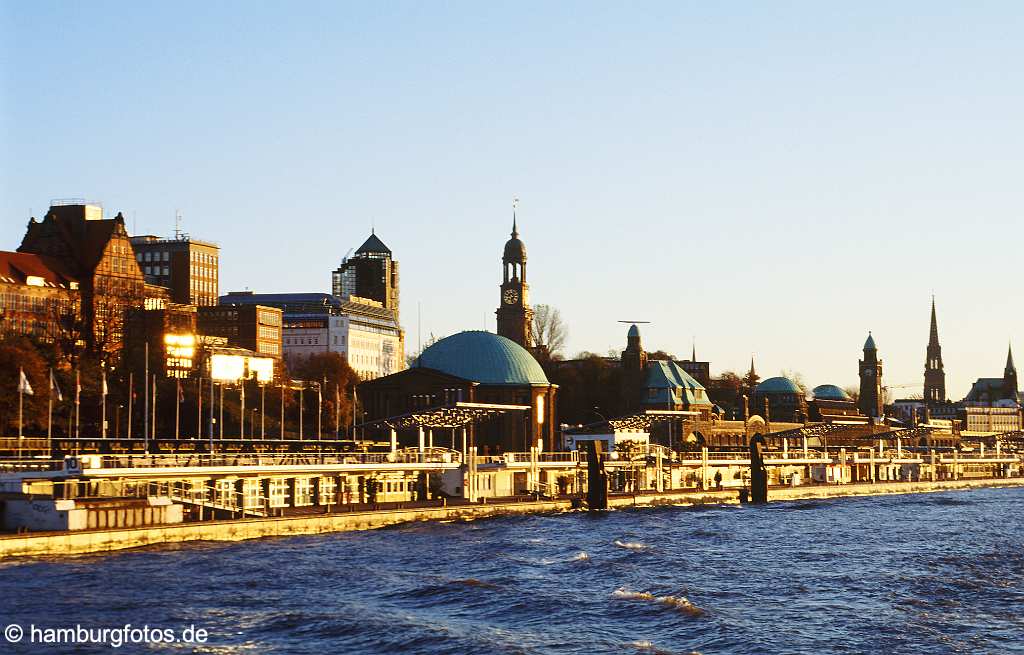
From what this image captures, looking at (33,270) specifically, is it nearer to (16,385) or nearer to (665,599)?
(16,385)

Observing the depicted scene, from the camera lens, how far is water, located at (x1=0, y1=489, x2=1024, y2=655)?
6006cm

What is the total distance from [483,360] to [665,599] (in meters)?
120

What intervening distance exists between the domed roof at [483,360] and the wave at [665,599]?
369ft

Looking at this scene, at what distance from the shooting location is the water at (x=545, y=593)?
60062 millimetres

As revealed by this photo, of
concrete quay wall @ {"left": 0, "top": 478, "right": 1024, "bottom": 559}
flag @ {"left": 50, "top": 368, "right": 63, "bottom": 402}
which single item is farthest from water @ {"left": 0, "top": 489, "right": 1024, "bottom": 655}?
flag @ {"left": 50, "top": 368, "right": 63, "bottom": 402}

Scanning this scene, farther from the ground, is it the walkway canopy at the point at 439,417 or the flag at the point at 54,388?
the flag at the point at 54,388

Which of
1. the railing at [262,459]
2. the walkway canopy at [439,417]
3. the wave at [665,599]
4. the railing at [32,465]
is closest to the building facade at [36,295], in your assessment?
the walkway canopy at [439,417]

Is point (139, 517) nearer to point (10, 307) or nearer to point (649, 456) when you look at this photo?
point (649, 456)

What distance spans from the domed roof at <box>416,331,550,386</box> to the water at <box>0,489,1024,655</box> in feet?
261

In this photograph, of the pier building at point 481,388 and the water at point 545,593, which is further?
the pier building at point 481,388

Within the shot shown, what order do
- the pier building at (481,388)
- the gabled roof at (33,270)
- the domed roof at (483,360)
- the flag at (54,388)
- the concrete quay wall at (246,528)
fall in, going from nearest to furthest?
1. the concrete quay wall at (246,528)
2. the flag at (54,388)
3. the pier building at (481,388)
4. the gabled roof at (33,270)
5. the domed roof at (483,360)

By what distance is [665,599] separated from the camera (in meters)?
70.5

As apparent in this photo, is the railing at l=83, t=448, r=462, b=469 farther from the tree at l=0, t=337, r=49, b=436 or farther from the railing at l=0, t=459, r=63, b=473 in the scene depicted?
the tree at l=0, t=337, r=49, b=436

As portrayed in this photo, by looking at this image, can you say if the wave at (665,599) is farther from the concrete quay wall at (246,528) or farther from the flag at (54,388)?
the flag at (54,388)
